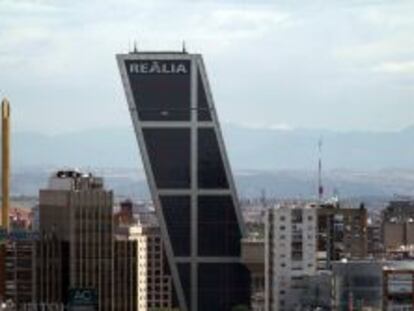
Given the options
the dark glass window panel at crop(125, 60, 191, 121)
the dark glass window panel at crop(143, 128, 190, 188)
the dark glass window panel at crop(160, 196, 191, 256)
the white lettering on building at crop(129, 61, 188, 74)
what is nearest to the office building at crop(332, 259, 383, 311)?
the dark glass window panel at crop(160, 196, 191, 256)

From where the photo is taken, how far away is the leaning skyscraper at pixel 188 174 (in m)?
85.5

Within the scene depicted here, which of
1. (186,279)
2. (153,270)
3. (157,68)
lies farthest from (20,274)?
(157,68)

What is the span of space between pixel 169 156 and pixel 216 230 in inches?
160

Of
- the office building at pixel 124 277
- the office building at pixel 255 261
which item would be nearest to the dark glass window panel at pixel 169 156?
the office building at pixel 255 261

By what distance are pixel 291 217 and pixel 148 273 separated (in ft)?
55.6

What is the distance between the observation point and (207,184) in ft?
284

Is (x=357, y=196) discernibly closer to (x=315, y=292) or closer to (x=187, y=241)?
(x=187, y=241)

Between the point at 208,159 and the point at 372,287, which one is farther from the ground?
the point at 208,159

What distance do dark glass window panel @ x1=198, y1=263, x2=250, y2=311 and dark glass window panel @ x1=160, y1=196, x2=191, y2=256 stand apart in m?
1.28

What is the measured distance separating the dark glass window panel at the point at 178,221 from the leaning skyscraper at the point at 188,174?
5cm

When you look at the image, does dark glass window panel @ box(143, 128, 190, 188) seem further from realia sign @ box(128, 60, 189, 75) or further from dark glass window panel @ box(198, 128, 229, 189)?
realia sign @ box(128, 60, 189, 75)

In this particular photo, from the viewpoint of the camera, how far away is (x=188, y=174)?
86750 mm

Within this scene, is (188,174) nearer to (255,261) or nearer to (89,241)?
(255,261)

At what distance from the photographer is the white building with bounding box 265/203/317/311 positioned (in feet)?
221
